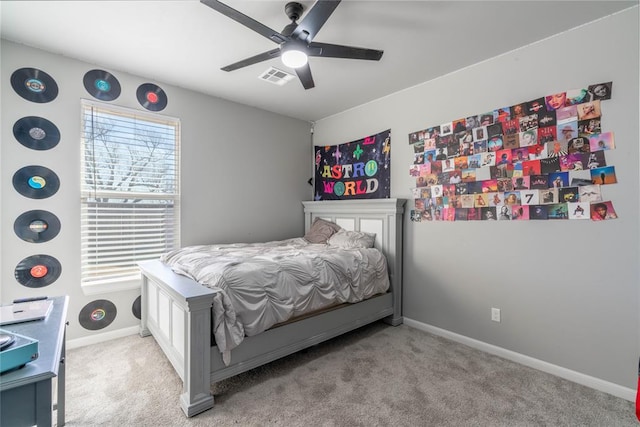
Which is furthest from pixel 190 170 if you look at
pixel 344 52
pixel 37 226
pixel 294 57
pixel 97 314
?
pixel 344 52

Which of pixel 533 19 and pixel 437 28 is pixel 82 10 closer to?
pixel 437 28

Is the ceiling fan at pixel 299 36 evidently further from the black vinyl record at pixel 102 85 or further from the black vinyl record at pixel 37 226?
the black vinyl record at pixel 37 226

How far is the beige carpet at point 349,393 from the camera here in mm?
1640

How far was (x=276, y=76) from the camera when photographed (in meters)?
2.71

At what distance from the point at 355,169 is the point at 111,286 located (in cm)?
276

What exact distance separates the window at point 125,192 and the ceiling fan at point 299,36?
1466 millimetres

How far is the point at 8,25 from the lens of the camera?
204 centimetres

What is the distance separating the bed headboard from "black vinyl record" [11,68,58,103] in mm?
2819

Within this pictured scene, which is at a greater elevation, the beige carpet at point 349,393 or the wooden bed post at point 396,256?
the wooden bed post at point 396,256

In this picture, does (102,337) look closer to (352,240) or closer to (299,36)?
(352,240)

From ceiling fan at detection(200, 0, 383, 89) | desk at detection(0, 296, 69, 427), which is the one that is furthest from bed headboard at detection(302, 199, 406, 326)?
desk at detection(0, 296, 69, 427)

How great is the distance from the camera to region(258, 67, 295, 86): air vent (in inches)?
103

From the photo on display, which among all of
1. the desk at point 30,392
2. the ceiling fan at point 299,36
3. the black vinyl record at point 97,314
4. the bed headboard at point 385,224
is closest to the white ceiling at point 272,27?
the ceiling fan at point 299,36

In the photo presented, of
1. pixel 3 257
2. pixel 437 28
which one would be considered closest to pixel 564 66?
pixel 437 28
